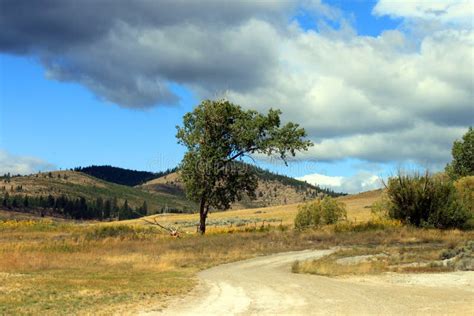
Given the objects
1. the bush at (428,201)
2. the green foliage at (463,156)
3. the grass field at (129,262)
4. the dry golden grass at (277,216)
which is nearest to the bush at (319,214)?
the grass field at (129,262)

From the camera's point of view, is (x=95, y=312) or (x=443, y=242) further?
(x=443, y=242)

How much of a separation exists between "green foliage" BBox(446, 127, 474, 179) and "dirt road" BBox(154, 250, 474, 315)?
234 ft

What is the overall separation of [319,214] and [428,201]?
11757 mm

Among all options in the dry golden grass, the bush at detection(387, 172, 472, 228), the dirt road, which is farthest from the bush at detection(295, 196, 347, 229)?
the dirt road

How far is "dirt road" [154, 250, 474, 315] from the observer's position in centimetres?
1527

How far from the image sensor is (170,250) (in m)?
37.9

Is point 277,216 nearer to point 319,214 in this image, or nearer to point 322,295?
point 319,214

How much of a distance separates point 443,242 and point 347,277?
21.3 metres

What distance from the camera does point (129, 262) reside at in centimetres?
3127

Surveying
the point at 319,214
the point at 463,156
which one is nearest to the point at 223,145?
the point at 319,214

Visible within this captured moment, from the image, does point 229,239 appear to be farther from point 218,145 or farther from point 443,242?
point 443,242

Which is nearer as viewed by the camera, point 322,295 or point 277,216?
point 322,295

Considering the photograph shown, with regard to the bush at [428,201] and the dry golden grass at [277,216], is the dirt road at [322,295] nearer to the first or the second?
the bush at [428,201]

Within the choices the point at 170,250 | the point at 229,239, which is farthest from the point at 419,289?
the point at 229,239
